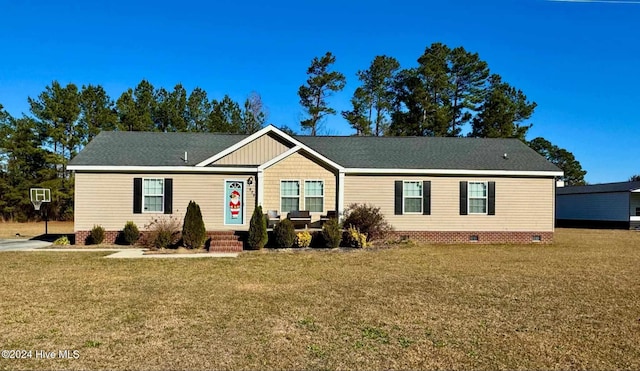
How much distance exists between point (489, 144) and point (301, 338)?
17.6m

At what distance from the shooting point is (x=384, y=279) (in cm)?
941

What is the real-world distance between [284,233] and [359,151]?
238 inches

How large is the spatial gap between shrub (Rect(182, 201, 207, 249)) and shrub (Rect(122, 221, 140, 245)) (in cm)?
240

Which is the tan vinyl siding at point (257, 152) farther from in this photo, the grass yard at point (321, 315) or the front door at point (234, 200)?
the grass yard at point (321, 315)

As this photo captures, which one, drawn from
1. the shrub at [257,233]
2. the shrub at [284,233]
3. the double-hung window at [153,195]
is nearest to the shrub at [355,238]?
the shrub at [284,233]

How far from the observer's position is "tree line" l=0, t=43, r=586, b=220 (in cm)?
3431

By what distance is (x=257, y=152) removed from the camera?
674 inches

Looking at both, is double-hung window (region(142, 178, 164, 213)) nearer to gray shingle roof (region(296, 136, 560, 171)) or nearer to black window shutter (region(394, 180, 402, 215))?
gray shingle roof (region(296, 136, 560, 171))

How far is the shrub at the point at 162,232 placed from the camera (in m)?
14.8

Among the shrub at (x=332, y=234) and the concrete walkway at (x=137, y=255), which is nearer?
the concrete walkway at (x=137, y=255)

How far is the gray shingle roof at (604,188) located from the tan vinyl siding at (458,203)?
14928 mm

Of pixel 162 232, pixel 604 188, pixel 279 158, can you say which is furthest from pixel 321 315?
pixel 604 188

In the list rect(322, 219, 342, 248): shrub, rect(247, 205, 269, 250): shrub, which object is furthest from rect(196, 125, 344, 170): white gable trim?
rect(247, 205, 269, 250): shrub

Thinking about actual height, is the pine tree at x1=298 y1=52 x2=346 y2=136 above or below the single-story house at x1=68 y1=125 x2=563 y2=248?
above
